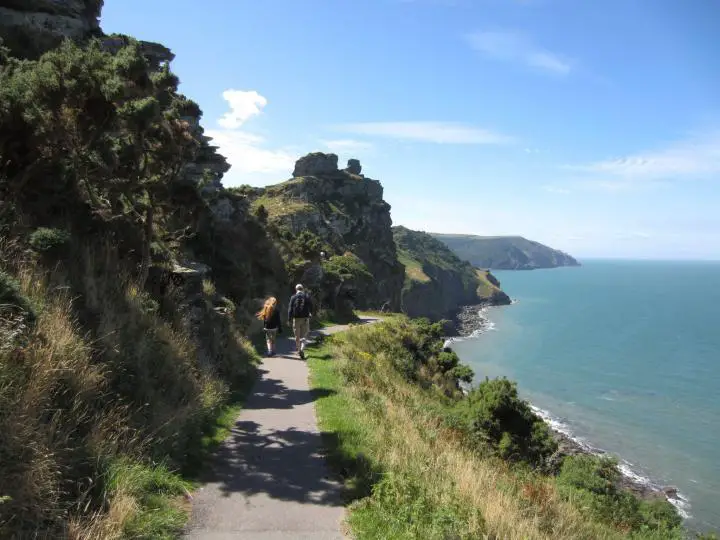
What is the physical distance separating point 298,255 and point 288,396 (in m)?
30.4

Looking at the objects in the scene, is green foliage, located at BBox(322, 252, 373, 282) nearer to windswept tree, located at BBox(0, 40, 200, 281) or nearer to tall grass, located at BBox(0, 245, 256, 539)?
windswept tree, located at BBox(0, 40, 200, 281)

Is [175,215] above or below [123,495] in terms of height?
above

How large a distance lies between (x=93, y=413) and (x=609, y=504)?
45.8ft

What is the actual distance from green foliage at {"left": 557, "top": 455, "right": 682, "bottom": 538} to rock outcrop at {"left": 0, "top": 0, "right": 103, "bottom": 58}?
21.2m

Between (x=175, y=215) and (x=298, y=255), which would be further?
(x=298, y=255)

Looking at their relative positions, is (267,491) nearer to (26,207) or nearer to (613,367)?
(26,207)

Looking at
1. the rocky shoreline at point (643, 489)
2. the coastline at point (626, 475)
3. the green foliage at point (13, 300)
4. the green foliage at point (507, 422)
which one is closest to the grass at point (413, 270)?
the coastline at point (626, 475)

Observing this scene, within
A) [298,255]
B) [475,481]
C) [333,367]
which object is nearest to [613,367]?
[298,255]

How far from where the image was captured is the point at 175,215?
705 inches

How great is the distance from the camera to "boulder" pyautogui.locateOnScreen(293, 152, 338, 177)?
4461 inches

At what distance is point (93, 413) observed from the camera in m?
6.01

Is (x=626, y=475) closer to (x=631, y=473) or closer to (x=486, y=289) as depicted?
(x=631, y=473)

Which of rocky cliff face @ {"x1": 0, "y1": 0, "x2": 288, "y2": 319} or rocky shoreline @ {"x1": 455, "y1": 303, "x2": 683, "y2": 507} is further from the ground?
rocky cliff face @ {"x1": 0, "y1": 0, "x2": 288, "y2": 319}

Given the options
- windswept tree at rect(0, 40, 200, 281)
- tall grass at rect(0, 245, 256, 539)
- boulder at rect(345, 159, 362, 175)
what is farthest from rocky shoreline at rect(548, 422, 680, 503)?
boulder at rect(345, 159, 362, 175)
